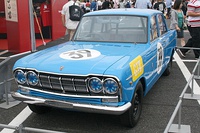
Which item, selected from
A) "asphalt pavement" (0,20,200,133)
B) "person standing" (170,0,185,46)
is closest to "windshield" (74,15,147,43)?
"asphalt pavement" (0,20,200,133)

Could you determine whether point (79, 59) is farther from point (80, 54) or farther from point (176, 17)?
point (176, 17)

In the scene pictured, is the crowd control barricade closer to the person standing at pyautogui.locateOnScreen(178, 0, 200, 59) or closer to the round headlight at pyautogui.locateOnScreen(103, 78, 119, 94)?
the round headlight at pyautogui.locateOnScreen(103, 78, 119, 94)

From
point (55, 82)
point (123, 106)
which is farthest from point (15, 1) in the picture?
point (123, 106)

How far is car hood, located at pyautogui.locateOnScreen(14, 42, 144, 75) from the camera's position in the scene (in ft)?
11.7

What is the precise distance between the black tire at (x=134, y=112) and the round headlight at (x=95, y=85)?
0.54m

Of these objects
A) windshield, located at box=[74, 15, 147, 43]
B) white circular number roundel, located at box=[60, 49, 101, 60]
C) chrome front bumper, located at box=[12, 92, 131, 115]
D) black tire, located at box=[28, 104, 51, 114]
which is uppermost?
windshield, located at box=[74, 15, 147, 43]

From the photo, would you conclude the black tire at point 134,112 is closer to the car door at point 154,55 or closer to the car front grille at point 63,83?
the car door at point 154,55

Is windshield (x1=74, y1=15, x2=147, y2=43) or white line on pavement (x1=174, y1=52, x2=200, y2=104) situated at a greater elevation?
windshield (x1=74, y1=15, x2=147, y2=43)

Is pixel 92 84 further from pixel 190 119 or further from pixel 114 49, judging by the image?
pixel 190 119

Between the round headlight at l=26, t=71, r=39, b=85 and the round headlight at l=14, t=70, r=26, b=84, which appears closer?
the round headlight at l=26, t=71, r=39, b=85

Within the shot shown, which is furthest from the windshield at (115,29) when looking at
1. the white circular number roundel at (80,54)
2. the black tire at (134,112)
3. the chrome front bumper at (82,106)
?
the chrome front bumper at (82,106)

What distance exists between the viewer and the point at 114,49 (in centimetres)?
443

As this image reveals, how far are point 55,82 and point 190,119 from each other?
7.08 feet

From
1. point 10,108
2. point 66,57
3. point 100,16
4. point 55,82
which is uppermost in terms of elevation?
point 100,16
